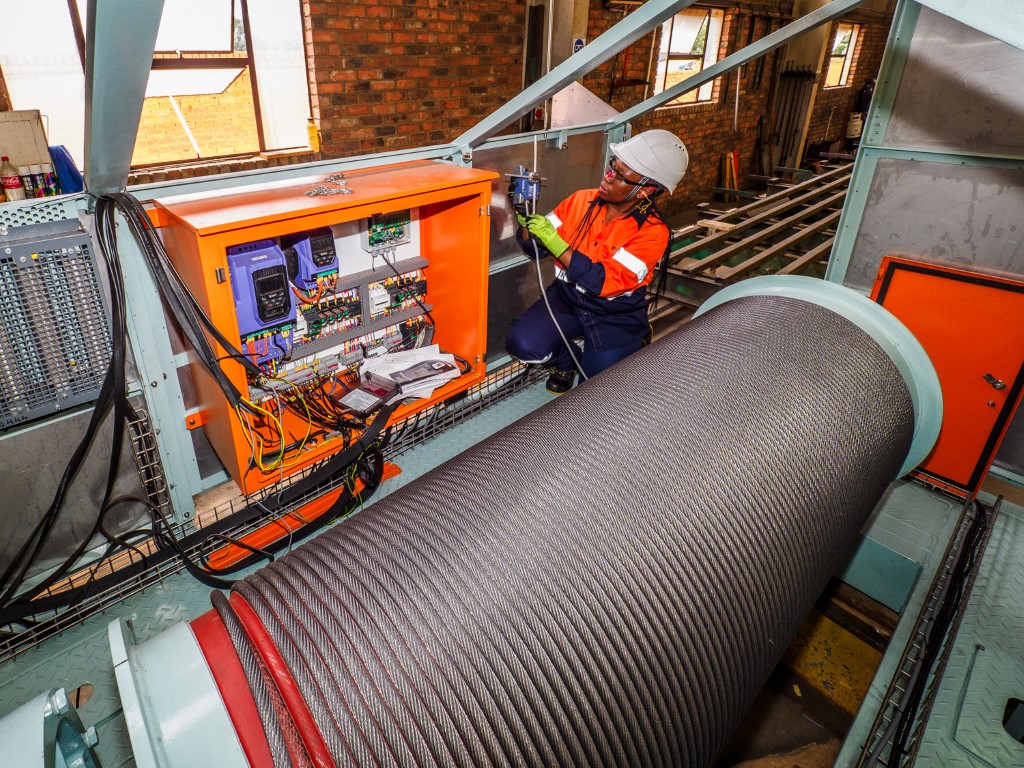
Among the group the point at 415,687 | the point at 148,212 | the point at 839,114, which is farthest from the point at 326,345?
A: the point at 839,114

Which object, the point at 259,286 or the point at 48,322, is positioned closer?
the point at 48,322

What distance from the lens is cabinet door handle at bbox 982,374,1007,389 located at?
7.48 ft

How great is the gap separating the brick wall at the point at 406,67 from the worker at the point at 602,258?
2.38 metres

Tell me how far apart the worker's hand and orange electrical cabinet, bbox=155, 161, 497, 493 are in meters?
0.37

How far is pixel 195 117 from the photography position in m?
4.04

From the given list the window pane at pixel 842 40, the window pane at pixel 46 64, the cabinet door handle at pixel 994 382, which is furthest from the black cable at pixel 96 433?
the window pane at pixel 842 40

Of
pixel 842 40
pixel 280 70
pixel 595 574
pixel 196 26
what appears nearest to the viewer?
pixel 595 574

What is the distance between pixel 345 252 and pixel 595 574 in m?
1.75

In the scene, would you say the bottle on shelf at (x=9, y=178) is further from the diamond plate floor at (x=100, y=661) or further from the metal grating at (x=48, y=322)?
the diamond plate floor at (x=100, y=661)

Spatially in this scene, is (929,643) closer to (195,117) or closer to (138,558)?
(138,558)

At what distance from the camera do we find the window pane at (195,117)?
3.89 m

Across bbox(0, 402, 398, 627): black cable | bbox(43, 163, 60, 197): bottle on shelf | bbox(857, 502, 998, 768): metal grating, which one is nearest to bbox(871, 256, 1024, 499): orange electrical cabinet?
bbox(857, 502, 998, 768): metal grating

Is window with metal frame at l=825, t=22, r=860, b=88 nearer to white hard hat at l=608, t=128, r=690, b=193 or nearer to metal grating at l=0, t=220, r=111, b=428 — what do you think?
white hard hat at l=608, t=128, r=690, b=193

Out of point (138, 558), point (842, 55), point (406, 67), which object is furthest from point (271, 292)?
point (842, 55)
